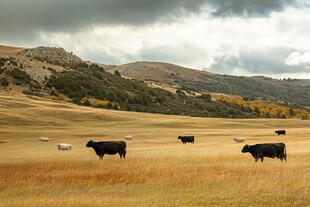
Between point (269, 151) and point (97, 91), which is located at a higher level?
point (97, 91)

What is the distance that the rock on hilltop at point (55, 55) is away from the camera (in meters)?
169

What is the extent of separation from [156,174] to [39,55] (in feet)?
527

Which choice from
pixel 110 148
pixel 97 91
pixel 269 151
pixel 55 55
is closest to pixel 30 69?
pixel 97 91

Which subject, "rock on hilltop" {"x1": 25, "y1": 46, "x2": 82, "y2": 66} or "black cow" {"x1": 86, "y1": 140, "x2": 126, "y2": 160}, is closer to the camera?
"black cow" {"x1": 86, "y1": 140, "x2": 126, "y2": 160}

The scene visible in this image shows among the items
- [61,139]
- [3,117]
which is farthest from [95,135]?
[3,117]

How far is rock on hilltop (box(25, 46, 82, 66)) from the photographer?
169 m

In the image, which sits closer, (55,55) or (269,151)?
(269,151)

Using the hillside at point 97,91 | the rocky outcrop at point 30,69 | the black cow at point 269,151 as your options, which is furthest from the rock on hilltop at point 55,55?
the black cow at point 269,151

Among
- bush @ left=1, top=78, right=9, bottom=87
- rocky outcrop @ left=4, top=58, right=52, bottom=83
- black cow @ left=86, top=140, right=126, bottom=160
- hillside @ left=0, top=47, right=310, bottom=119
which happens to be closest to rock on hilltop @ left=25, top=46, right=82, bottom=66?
hillside @ left=0, top=47, right=310, bottom=119

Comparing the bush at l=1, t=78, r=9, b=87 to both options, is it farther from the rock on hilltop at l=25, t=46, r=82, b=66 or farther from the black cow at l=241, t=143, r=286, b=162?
the black cow at l=241, t=143, r=286, b=162

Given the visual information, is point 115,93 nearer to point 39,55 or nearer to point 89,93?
point 89,93

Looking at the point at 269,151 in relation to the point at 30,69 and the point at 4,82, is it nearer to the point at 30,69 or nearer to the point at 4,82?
the point at 4,82

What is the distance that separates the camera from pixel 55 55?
575 ft

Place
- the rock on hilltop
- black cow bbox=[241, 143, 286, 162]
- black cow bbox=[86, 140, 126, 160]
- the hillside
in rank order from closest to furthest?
black cow bbox=[241, 143, 286, 162]
black cow bbox=[86, 140, 126, 160]
the hillside
the rock on hilltop
